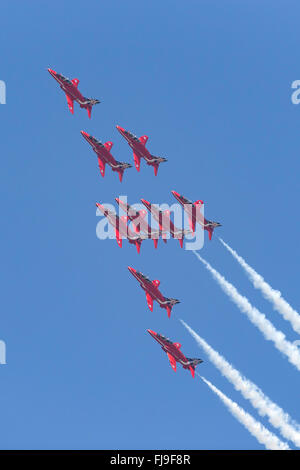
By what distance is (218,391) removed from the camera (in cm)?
19975
